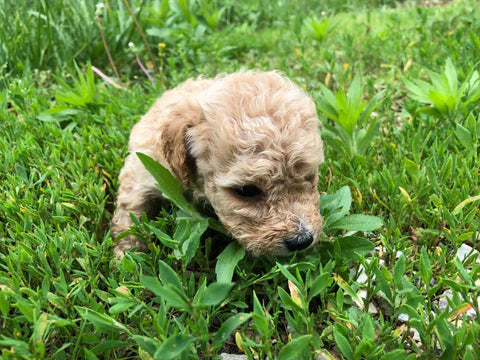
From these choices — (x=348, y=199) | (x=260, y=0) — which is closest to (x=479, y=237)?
(x=348, y=199)

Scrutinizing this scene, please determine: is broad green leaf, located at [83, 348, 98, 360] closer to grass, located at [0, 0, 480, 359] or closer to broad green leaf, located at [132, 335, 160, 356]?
grass, located at [0, 0, 480, 359]

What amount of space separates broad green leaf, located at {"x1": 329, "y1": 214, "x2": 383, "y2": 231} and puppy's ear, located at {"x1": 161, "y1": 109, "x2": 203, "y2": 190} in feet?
2.85

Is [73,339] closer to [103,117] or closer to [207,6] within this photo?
[103,117]

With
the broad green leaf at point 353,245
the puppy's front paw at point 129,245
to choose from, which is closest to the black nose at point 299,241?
the broad green leaf at point 353,245

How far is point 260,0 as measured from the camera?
7.24 meters

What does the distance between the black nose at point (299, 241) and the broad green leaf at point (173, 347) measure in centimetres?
78

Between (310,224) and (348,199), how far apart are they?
0.37 meters

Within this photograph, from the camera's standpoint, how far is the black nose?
2.38 meters

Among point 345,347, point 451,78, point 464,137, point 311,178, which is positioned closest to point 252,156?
point 311,178

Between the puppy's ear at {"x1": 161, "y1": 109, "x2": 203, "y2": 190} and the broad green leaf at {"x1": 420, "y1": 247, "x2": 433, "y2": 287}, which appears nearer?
the broad green leaf at {"x1": 420, "y1": 247, "x2": 433, "y2": 287}

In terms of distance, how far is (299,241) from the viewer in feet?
7.80

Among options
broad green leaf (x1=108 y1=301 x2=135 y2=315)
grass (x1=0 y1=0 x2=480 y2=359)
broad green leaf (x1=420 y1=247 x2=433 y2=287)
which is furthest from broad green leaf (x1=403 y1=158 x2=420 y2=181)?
broad green leaf (x1=108 y1=301 x2=135 y2=315)

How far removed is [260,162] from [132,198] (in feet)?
3.30

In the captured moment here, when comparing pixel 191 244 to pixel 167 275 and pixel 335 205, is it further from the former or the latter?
pixel 335 205
